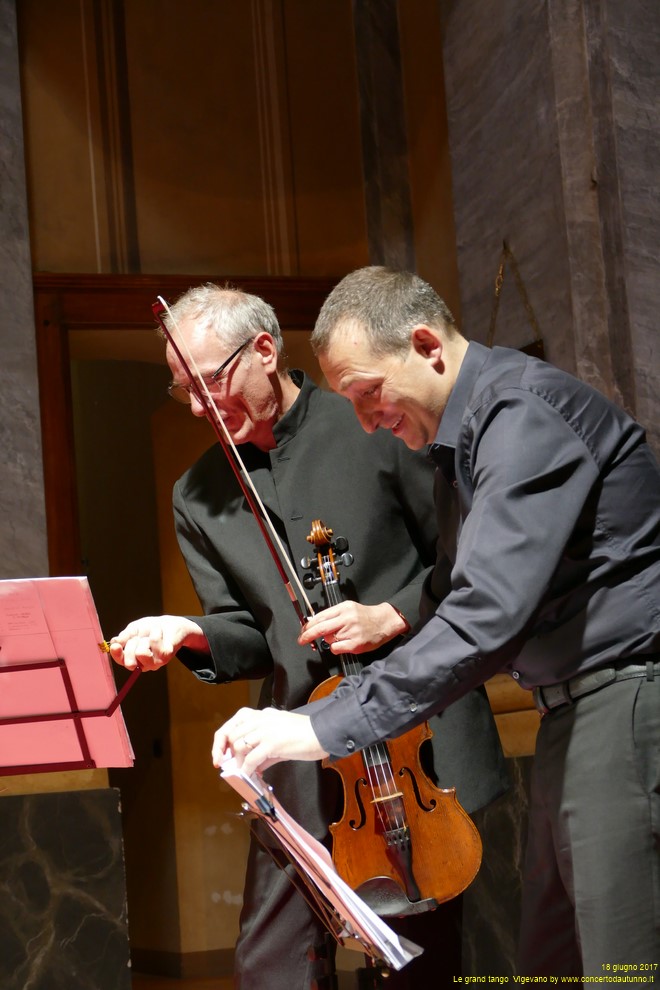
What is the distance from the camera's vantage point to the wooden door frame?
5227 mm

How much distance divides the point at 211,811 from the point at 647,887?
5.05 meters

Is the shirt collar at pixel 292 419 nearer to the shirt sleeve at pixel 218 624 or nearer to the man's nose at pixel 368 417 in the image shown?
the shirt sleeve at pixel 218 624

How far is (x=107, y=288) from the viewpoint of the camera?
5.39 m

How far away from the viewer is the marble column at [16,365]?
4508mm

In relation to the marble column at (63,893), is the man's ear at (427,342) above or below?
above

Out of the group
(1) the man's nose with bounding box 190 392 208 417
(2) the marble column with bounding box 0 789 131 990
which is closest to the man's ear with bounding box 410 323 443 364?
(1) the man's nose with bounding box 190 392 208 417

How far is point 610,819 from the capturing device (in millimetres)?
1850

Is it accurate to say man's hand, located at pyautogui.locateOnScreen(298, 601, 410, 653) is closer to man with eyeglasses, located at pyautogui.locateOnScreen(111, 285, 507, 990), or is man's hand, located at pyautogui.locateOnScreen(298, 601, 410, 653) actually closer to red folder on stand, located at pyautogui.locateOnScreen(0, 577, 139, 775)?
man with eyeglasses, located at pyautogui.locateOnScreen(111, 285, 507, 990)

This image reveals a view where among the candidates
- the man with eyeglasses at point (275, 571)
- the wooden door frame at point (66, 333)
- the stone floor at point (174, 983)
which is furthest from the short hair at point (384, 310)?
the stone floor at point (174, 983)

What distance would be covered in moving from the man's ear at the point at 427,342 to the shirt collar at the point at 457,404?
2.4 inches

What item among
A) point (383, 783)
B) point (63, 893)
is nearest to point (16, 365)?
point (63, 893)

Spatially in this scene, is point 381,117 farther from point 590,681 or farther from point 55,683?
point 590,681

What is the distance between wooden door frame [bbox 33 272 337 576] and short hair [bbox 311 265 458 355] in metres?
3.08

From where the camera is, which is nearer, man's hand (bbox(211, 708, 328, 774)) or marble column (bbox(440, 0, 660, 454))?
man's hand (bbox(211, 708, 328, 774))
